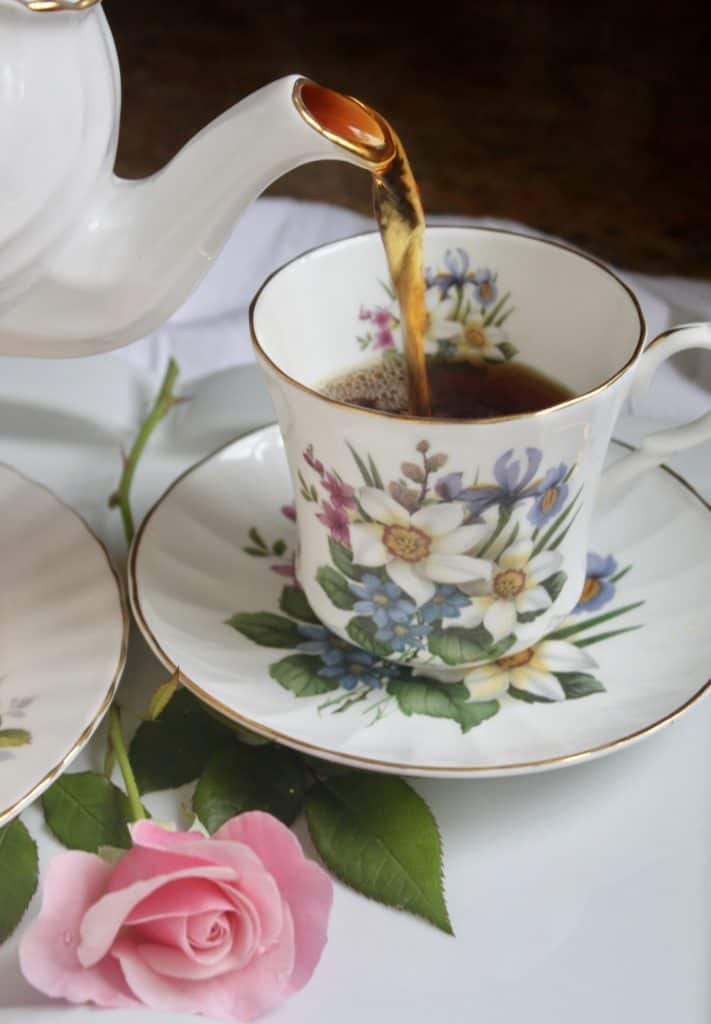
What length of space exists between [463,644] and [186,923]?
223mm

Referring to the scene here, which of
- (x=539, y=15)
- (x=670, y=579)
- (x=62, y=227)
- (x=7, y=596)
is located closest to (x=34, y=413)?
(x=7, y=596)

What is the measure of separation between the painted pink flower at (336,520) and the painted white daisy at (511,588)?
0.07m

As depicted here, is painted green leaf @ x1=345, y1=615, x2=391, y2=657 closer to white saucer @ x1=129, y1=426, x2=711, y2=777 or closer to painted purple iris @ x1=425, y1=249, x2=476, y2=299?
white saucer @ x1=129, y1=426, x2=711, y2=777

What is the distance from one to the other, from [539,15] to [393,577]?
1.89m

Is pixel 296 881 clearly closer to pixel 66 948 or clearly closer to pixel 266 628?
pixel 66 948

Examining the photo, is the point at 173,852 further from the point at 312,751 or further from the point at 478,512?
the point at 478,512

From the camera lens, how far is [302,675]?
0.66 metres

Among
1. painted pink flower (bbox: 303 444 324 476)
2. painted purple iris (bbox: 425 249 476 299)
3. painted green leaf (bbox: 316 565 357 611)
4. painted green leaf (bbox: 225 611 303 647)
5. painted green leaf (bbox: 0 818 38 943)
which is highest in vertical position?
painted purple iris (bbox: 425 249 476 299)

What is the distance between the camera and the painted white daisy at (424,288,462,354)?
0.76m

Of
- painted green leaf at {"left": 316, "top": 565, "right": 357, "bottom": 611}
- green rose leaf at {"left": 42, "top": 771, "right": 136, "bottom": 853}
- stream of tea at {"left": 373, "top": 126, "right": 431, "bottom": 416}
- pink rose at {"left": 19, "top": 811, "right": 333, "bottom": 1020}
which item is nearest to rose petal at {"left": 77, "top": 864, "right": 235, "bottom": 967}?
pink rose at {"left": 19, "top": 811, "right": 333, "bottom": 1020}

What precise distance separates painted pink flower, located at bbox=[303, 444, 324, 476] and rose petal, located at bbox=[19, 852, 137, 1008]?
22 cm

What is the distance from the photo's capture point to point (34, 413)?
96cm

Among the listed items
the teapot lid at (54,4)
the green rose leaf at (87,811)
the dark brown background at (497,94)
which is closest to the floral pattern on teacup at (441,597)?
the green rose leaf at (87,811)

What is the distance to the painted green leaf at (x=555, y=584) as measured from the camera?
0.65 m
